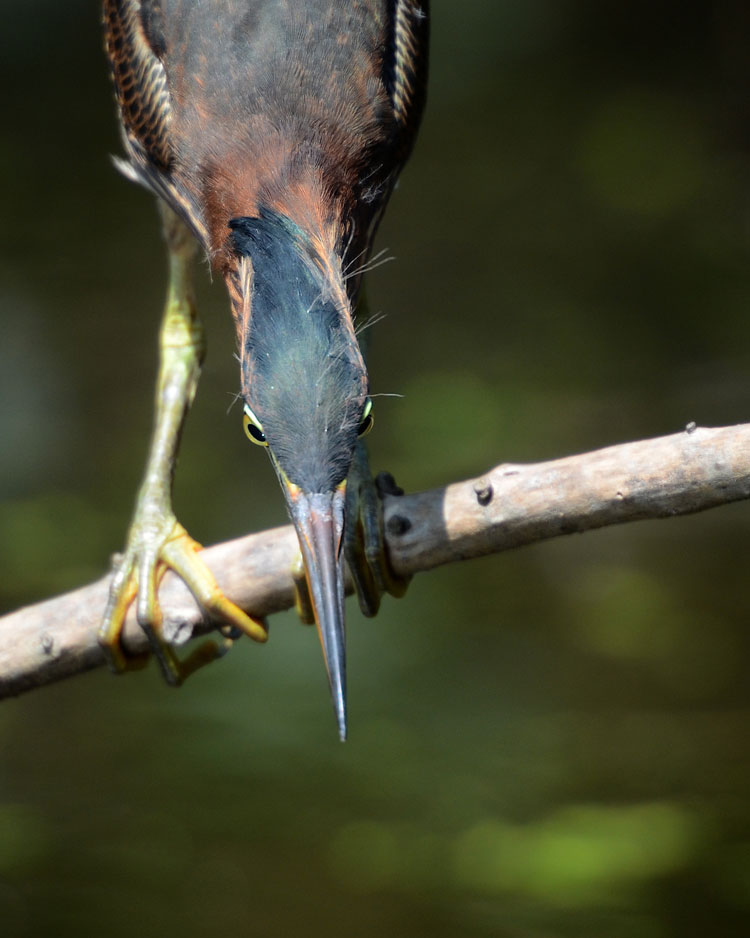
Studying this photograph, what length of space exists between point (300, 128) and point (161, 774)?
76.6 inches

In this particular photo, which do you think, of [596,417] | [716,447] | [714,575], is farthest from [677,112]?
[716,447]

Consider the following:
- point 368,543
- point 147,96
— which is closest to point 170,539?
point 368,543

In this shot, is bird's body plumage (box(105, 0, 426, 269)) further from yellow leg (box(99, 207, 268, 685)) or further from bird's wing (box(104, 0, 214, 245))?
yellow leg (box(99, 207, 268, 685))

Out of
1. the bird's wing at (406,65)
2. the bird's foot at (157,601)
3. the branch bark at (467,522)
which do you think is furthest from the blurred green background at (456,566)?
the bird's wing at (406,65)

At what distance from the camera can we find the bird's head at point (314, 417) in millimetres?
1803

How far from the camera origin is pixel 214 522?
4.21 meters

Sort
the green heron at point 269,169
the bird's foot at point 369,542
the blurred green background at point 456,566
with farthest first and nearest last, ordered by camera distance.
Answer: the blurred green background at point 456,566 < the bird's foot at point 369,542 < the green heron at point 269,169

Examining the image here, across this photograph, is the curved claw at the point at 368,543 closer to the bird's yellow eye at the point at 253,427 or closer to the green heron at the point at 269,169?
the green heron at the point at 269,169

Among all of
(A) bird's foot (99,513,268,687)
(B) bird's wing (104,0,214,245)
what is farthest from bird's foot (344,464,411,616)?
(B) bird's wing (104,0,214,245)

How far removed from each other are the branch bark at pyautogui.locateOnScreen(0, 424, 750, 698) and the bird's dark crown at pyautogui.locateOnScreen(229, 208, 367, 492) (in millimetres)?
274

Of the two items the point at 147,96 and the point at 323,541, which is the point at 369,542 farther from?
the point at 147,96

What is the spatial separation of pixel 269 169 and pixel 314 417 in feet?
2.19

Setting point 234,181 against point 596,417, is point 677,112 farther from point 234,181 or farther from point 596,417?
point 234,181

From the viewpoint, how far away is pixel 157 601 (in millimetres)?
2383
